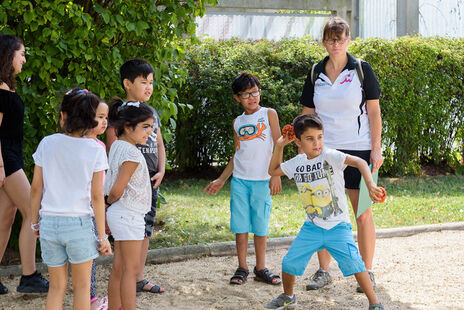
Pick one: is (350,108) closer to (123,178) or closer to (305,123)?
(305,123)

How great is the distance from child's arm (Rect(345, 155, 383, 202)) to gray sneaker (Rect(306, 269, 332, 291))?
1235 mm

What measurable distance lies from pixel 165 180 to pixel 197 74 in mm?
1979

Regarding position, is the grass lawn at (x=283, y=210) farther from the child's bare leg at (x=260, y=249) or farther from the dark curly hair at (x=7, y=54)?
the dark curly hair at (x=7, y=54)

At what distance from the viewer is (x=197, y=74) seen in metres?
9.84

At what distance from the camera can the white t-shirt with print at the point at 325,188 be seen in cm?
392

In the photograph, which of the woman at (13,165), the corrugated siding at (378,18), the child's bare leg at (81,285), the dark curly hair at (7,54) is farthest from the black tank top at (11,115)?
the corrugated siding at (378,18)

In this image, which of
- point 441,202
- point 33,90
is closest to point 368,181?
→ point 33,90

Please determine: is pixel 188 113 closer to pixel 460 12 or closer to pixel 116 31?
pixel 116 31

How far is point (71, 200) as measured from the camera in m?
3.28

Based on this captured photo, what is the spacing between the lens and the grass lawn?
6.40m

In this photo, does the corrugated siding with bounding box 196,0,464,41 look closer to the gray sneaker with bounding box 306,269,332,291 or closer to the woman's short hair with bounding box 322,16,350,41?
the woman's short hair with bounding box 322,16,350,41

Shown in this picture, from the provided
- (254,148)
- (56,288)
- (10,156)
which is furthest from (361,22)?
(56,288)

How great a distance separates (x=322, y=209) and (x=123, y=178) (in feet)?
4.55

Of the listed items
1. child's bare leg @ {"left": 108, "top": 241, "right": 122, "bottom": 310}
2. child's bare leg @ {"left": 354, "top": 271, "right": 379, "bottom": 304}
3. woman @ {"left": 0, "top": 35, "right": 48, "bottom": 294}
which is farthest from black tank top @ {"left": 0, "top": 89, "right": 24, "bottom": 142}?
child's bare leg @ {"left": 354, "top": 271, "right": 379, "bottom": 304}
